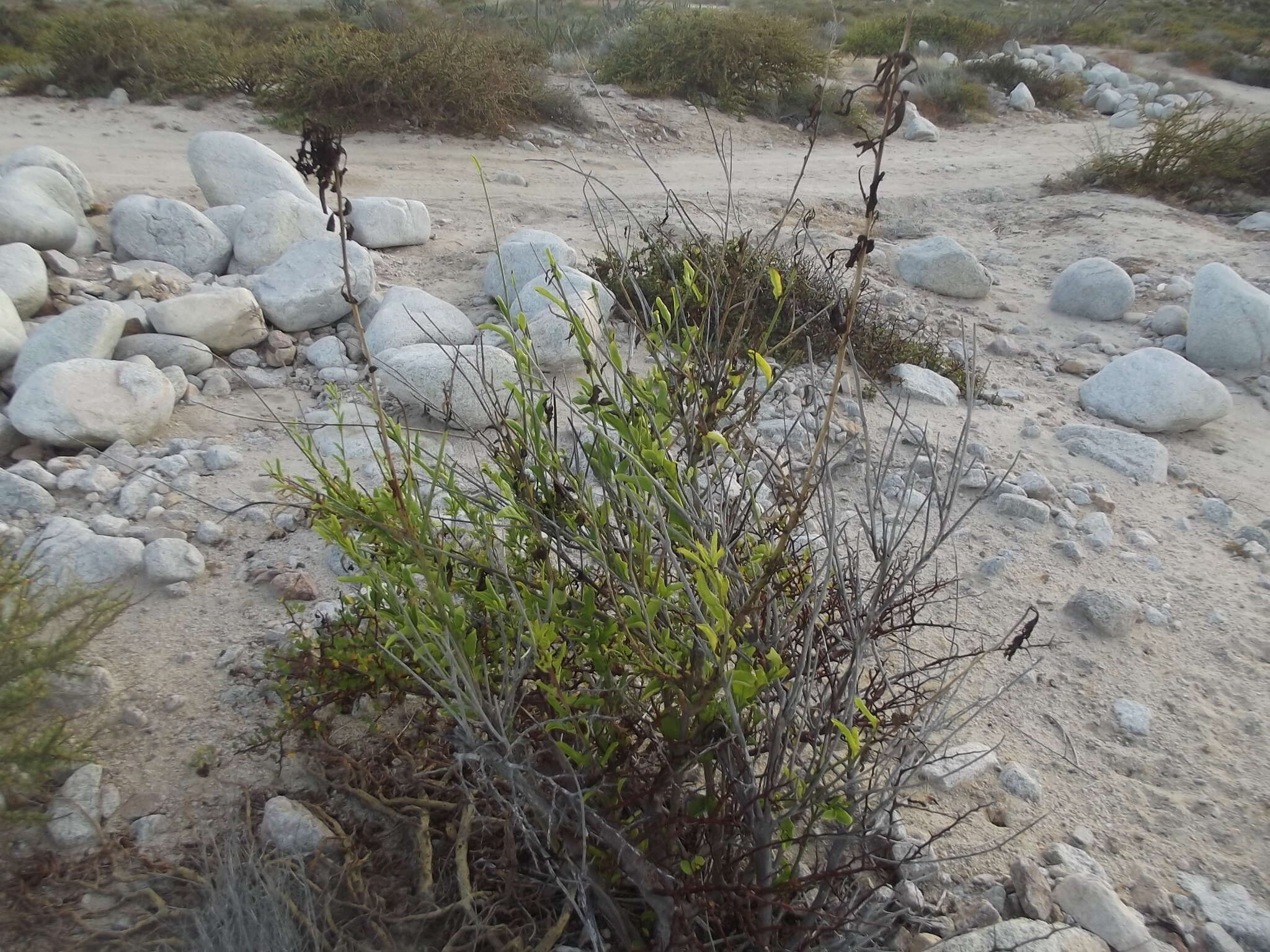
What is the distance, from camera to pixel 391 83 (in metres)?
8.77

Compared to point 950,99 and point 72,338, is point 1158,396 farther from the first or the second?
point 950,99

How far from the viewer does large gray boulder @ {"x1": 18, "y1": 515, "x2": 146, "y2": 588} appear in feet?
8.95

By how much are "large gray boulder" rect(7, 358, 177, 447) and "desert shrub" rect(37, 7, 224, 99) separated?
6.84 meters

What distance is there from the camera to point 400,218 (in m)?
5.66

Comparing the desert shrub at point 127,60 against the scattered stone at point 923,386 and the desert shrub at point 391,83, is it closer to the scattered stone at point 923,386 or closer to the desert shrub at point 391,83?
the desert shrub at point 391,83

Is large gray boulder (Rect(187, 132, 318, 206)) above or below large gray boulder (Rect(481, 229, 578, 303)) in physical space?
above

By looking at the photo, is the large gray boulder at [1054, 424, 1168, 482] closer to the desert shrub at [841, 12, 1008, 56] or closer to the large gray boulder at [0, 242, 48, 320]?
the large gray boulder at [0, 242, 48, 320]

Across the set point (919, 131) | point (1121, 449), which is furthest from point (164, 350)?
point (919, 131)

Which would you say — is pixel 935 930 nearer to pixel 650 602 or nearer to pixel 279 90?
pixel 650 602

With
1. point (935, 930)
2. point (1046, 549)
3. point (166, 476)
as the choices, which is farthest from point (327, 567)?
point (1046, 549)

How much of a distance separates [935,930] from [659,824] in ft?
2.73

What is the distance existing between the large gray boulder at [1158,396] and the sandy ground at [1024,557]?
11 cm

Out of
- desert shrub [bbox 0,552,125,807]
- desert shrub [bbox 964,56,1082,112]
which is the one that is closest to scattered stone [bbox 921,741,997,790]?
desert shrub [bbox 0,552,125,807]

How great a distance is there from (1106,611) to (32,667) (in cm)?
323
